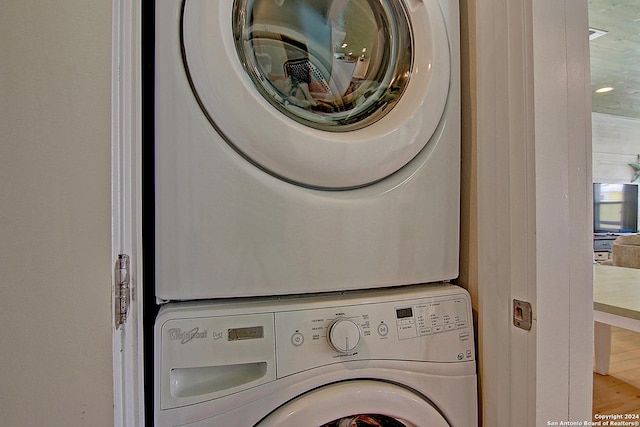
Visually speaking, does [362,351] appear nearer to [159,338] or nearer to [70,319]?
[159,338]

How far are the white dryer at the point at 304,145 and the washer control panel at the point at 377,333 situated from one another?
50 millimetres

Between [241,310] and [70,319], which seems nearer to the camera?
[70,319]

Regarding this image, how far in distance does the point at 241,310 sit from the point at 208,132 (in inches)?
12.0

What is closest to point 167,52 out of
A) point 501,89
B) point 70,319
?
point 70,319

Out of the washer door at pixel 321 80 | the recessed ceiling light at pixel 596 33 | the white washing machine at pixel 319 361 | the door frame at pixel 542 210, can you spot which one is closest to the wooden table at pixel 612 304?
the door frame at pixel 542 210

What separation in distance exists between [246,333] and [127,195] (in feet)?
0.95

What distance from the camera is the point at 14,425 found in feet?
0.93

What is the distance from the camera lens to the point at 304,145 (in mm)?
613

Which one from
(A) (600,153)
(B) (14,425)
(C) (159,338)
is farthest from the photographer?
(A) (600,153)

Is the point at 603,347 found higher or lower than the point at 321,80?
lower

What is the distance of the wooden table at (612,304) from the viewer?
4.22 ft

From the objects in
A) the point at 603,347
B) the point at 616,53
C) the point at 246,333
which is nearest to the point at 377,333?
the point at 246,333

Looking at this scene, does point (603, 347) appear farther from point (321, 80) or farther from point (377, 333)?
point (321, 80)

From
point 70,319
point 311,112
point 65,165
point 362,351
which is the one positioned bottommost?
point 362,351
